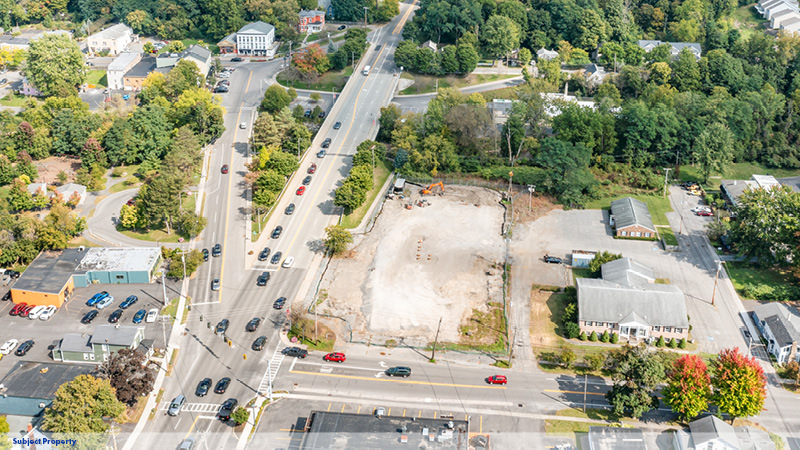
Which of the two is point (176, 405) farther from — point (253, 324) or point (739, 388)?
point (739, 388)

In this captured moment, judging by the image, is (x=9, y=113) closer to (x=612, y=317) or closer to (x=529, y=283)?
(x=529, y=283)

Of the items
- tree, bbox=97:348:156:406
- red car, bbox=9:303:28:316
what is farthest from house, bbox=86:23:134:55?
tree, bbox=97:348:156:406

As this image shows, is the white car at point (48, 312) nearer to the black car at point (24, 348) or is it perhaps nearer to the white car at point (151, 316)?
the black car at point (24, 348)

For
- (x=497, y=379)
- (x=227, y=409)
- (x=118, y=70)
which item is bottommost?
(x=118, y=70)

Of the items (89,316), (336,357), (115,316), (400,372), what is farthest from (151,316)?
(400,372)

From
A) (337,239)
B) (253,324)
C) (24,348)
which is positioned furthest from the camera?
(337,239)

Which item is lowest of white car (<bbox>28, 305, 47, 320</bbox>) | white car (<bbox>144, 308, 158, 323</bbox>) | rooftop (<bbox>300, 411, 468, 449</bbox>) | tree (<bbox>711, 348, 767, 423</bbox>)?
white car (<bbox>28, 305, 47, 320</bbox>)

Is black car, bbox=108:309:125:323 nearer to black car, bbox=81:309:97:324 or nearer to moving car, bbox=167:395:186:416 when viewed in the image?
black car, bbox=81:309:97:324
